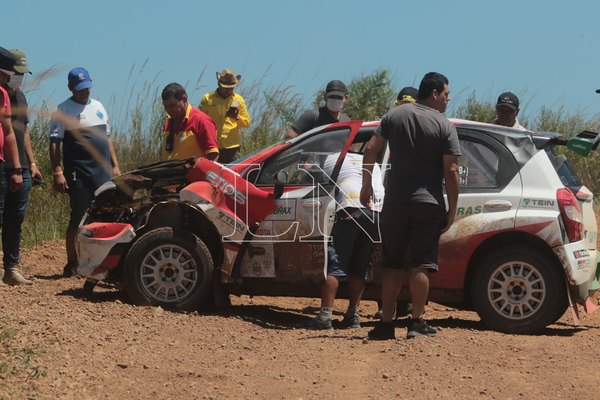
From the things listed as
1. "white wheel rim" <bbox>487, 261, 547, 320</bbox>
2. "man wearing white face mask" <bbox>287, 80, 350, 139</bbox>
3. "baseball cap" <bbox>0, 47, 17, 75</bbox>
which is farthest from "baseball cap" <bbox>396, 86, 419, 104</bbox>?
"baseball cap" <bbox>0, 47, 17, 75</bbox>

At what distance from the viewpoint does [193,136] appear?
1179cm

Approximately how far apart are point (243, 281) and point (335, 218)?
1.04 m

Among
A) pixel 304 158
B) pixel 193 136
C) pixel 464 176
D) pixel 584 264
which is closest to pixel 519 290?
pixel 584 264

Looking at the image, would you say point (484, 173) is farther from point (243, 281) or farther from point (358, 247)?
point (243, 281)

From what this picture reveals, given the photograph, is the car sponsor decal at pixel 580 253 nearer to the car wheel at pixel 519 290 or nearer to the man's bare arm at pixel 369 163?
the car wheel at pixel 519 290

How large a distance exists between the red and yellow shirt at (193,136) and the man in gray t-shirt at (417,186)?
2.87 m

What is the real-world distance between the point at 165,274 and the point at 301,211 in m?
1.30

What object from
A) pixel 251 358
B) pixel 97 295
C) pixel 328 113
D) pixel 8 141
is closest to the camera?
pixel 251 358

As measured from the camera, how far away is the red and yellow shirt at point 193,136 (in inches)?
462

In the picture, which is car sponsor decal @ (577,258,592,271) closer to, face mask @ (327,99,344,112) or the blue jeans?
face mask @ (327,99,344,112)

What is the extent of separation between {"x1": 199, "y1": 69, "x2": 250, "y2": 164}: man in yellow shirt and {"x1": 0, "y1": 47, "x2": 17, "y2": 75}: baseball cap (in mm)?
4277

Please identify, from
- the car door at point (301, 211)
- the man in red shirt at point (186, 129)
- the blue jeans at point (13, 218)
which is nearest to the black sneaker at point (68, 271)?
the blue jeans at point (13, 218)

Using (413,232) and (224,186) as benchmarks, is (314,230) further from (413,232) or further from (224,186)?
(413,232)

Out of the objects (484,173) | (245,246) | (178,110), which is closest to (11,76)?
(178,110)
